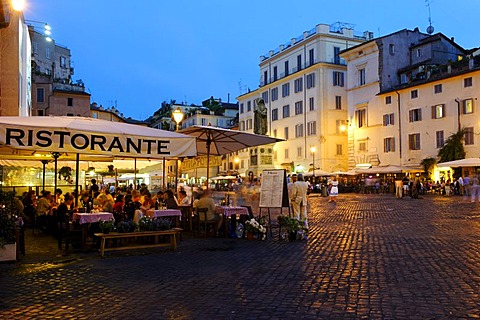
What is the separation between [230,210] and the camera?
1297 centimetres

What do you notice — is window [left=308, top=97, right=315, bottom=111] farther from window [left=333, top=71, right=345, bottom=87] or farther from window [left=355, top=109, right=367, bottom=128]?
window [left=355, top=109, right=367, bottom=128]

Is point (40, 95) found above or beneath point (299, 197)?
above

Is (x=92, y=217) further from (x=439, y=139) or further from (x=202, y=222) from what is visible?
(x=439, y=139)

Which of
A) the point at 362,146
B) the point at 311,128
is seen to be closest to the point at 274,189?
the point at 362,146

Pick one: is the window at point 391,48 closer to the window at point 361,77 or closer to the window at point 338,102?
the window at point 361,77

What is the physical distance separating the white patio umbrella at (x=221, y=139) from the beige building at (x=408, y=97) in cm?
3279

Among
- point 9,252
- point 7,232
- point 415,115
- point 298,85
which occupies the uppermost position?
point 298,85

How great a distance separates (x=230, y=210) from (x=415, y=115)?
3823cm

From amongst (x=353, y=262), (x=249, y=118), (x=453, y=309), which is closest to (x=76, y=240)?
(x=353, y=262)

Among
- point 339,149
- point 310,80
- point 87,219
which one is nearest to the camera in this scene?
point 87,219

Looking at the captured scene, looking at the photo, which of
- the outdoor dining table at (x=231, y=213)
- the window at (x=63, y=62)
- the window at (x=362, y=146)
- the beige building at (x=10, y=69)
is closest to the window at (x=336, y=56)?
the window at (x=362, y=146)

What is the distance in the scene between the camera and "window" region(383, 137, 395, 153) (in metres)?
49.1

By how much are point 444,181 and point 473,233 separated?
30.9m

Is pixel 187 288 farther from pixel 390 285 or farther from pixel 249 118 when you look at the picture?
pixel 249 118
